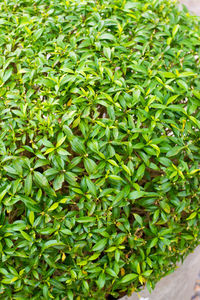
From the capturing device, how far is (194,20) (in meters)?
2.45

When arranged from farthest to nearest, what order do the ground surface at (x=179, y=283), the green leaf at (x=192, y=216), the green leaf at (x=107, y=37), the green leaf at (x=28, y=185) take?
the ground surface at (x=179, y=283) < the green leaf at (x=107, y=37) < the green leaf at (x=192, y=216) < the green leaf at (x=28, y=185)

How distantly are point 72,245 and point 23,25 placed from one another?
1.28 metres

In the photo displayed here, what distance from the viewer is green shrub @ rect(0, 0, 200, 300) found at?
159 centimetres

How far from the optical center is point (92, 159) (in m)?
1.66

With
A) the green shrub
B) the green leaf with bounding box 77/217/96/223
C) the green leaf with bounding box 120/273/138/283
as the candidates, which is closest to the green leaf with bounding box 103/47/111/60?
the green shrub

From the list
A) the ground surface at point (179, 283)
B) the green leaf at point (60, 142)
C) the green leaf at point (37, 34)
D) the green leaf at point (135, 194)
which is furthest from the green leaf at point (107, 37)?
the ground surface at point (179, 283)

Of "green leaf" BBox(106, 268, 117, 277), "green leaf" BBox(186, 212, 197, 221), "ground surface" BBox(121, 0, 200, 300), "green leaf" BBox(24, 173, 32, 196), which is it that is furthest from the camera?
"ground surface" BBox(121, 0, 200, 300)

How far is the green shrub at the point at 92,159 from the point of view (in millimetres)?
1592

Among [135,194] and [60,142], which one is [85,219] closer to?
[135,194]

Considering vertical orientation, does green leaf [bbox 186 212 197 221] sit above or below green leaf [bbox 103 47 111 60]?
below

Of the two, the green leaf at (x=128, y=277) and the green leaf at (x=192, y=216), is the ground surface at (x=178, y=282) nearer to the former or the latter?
the green leaf at (x=128, y=277)

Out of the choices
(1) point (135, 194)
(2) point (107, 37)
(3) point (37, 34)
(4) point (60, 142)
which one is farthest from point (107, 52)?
(1) point (135, 194)

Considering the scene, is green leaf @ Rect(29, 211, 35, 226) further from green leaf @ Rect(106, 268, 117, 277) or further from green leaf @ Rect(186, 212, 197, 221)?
green leaf @ Rect(186, 212, 197, 221)

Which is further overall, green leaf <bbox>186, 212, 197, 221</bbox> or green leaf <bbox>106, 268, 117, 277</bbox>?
green leaf <bbox>186, 212, 197, 221</bbox>
